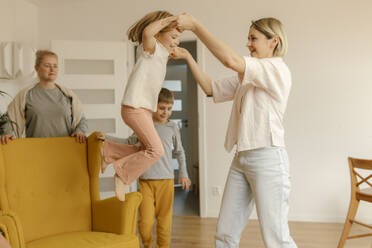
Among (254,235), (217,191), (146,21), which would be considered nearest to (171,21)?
(146,21)

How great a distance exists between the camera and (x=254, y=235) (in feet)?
10.9

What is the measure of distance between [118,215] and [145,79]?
0.87 m

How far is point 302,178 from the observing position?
3.83 meters

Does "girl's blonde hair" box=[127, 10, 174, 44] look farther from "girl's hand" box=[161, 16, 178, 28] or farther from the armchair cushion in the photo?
the armchair cushion

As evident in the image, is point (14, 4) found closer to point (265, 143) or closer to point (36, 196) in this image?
point (36, 196)

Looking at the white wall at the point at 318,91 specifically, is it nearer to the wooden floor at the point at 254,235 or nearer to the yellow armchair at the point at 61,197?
the wooden floor at the point at 254,235

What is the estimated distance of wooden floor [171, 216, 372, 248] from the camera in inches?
120

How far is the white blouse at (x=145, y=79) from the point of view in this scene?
1.65 metres

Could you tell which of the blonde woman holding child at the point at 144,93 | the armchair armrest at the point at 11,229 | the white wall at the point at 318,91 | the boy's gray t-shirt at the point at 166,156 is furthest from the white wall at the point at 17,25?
the blonde woman holding child at the point at 144,93

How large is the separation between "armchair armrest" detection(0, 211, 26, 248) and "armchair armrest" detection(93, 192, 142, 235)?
51 centimetres

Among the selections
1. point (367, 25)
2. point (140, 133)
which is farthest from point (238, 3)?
point (140, 133)

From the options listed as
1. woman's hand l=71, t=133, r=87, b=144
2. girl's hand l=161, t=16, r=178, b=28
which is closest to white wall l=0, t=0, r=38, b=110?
woman's hand l=71, t=133, r=87, b=144

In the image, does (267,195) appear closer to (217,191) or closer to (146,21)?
(146,21)

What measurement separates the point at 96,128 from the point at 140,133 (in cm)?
248
